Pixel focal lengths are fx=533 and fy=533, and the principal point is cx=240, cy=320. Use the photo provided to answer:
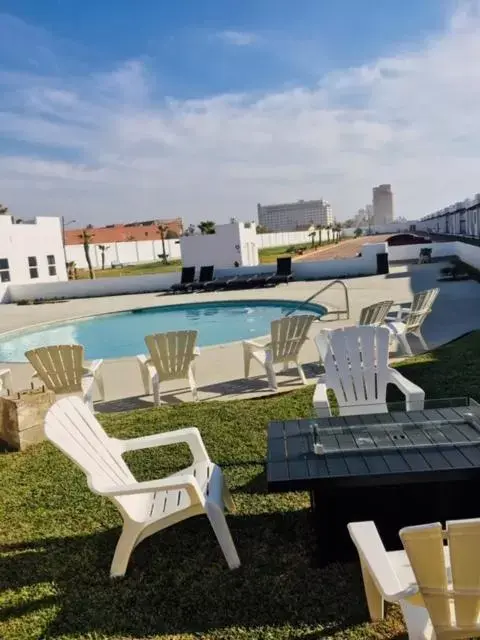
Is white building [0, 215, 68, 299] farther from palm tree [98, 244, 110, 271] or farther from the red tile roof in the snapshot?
the red tile roof

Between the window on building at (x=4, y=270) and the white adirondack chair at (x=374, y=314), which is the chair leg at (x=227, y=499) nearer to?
the white adirondack chair at (x=374, y=314)

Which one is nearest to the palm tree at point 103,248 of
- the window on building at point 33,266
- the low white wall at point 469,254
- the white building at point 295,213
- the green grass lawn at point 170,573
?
the window on building at point 33,266

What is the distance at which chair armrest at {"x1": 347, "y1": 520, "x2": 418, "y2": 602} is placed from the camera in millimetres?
1878

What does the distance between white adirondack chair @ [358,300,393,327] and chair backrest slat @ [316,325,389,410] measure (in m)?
2.91

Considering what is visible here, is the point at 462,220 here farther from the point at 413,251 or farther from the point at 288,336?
the point at 288,336

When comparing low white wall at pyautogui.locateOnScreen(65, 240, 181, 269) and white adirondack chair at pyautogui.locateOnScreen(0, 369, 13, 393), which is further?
low white wall at pyautogui.locateOnScreen(65, 240, 181, 269)

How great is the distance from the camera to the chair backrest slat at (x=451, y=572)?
A: 168cm

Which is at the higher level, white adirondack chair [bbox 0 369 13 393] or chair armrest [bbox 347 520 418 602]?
chair armrest [bbox 347 520 418 602]

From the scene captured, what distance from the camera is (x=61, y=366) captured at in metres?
6.31

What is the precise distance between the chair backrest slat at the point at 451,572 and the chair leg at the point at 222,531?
128 centimetres

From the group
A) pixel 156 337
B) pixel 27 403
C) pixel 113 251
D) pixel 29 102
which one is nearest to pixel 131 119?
pixel 29 102

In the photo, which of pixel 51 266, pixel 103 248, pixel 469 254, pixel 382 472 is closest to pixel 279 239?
pixel 103 248

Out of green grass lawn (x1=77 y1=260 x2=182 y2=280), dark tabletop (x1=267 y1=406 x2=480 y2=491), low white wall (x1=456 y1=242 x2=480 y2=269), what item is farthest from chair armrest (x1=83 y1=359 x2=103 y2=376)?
green grass lawn (x1=77 y1=260 x2=182 y2=280)

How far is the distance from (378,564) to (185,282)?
2039cm
